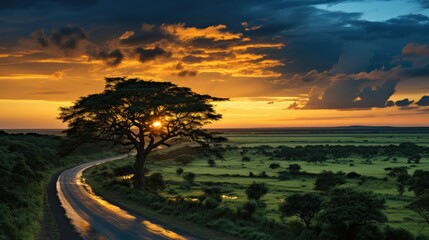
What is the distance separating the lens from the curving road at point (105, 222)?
29.7 metres

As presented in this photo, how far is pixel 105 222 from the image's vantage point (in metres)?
34.3

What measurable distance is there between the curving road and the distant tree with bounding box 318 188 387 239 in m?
9.95

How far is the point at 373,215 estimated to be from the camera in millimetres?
28875

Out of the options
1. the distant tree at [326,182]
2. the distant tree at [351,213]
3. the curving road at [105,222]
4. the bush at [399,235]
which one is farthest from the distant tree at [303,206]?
the distant tree at [326,182]

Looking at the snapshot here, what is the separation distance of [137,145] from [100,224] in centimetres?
2768

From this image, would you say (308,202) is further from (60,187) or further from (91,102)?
(60,187)

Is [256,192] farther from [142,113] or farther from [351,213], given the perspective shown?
[351,213]

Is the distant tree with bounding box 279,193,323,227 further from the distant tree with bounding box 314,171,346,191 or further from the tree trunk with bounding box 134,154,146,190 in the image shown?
the distant tree with bounding box 314,171,346,191

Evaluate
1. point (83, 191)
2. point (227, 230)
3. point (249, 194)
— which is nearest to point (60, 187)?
point (83, 191)

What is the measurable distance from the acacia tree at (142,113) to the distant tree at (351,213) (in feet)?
92.9

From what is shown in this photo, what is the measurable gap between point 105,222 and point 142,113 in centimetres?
2435

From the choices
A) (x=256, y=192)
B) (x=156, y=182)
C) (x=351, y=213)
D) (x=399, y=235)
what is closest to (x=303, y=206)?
(x=351, y=213)

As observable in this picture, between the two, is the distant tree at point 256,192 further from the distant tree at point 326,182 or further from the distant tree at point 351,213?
the distant tree at point 351,213

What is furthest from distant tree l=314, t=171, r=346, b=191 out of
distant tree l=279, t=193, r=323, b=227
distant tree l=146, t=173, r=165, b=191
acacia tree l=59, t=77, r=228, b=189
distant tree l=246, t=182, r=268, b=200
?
distant tree l=279, t=193, r=323, b=227
